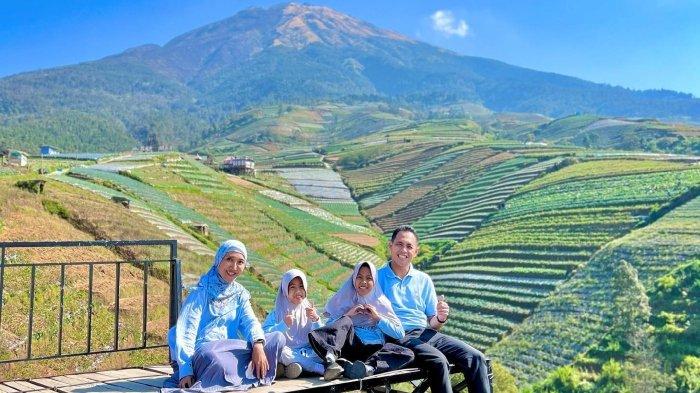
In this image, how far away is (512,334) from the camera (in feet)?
96.7

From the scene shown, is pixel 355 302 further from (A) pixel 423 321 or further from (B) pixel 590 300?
(B) pixel 590 300

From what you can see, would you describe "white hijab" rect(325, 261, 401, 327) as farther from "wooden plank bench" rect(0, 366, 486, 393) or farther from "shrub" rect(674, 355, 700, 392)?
"shrub" rect(674, 355, 700, 392)

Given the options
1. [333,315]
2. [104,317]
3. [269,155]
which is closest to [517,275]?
[104,317]

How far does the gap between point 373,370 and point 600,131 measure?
4956 inches

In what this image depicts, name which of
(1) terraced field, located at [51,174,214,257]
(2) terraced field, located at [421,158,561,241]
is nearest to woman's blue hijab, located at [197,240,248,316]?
(1) terraced field, located at [51,174,214,257]

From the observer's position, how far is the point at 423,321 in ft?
17.0

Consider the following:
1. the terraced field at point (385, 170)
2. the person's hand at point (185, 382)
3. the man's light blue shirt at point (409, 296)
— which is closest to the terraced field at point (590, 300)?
the man's light blue shirt at point (409, 296)

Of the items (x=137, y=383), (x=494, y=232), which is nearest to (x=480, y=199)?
(x=494, y=232)

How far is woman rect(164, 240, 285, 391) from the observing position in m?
4.12

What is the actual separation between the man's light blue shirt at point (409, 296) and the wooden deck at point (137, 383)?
442mm

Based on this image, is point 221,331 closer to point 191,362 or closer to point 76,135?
point 191,362

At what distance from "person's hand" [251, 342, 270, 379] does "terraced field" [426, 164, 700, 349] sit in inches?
1033

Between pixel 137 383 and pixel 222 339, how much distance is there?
0.88 meters

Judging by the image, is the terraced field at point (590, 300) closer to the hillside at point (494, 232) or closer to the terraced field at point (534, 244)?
the hillside at point (494, 232)
